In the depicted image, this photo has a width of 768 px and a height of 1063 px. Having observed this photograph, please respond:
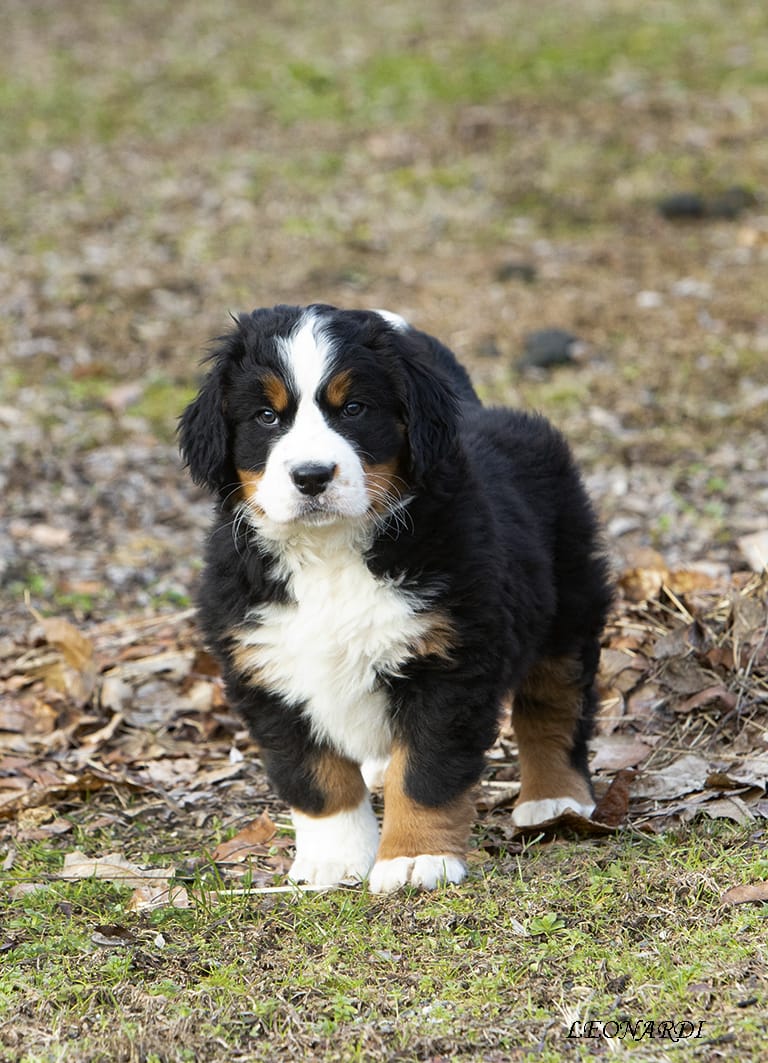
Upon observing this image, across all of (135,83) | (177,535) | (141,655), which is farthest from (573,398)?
(135,83)

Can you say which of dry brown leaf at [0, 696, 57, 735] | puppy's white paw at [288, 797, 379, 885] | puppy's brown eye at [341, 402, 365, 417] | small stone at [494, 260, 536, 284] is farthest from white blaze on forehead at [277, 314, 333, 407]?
small stone at [494, 260, 536, 284]

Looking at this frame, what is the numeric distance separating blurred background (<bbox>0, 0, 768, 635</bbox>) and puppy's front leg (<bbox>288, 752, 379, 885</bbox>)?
3113mm

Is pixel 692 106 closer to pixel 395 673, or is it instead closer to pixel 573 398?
pixel 573 398

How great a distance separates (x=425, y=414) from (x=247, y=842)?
66.0 inches

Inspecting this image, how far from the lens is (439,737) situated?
419 centimetres

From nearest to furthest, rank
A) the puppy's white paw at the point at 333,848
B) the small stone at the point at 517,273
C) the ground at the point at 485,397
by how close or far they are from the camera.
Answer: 1. the ground at the point at 485,397
2. the puppy's white paw at the point at 333,848
3. the small stone at the point at 517,273

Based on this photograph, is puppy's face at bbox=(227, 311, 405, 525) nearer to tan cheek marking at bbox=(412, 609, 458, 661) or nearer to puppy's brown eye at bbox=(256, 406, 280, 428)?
puppy's brown eye at bbox=(256, 406, 280, 428)

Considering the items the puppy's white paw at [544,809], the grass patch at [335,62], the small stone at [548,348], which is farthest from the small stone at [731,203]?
the puppy's white paw at [544,809]

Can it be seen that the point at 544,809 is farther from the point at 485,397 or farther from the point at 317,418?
the point at 485,397

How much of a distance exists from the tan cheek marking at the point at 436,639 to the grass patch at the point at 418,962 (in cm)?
69

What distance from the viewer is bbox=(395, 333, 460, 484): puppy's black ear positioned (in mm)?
4199

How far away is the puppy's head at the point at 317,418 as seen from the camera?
3.99 meters

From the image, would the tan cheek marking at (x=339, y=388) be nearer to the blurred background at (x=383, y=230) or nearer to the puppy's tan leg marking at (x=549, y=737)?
→ the puppy's tan leg marking at (x=549, y=737)

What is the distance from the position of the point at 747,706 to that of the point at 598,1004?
2.13m
